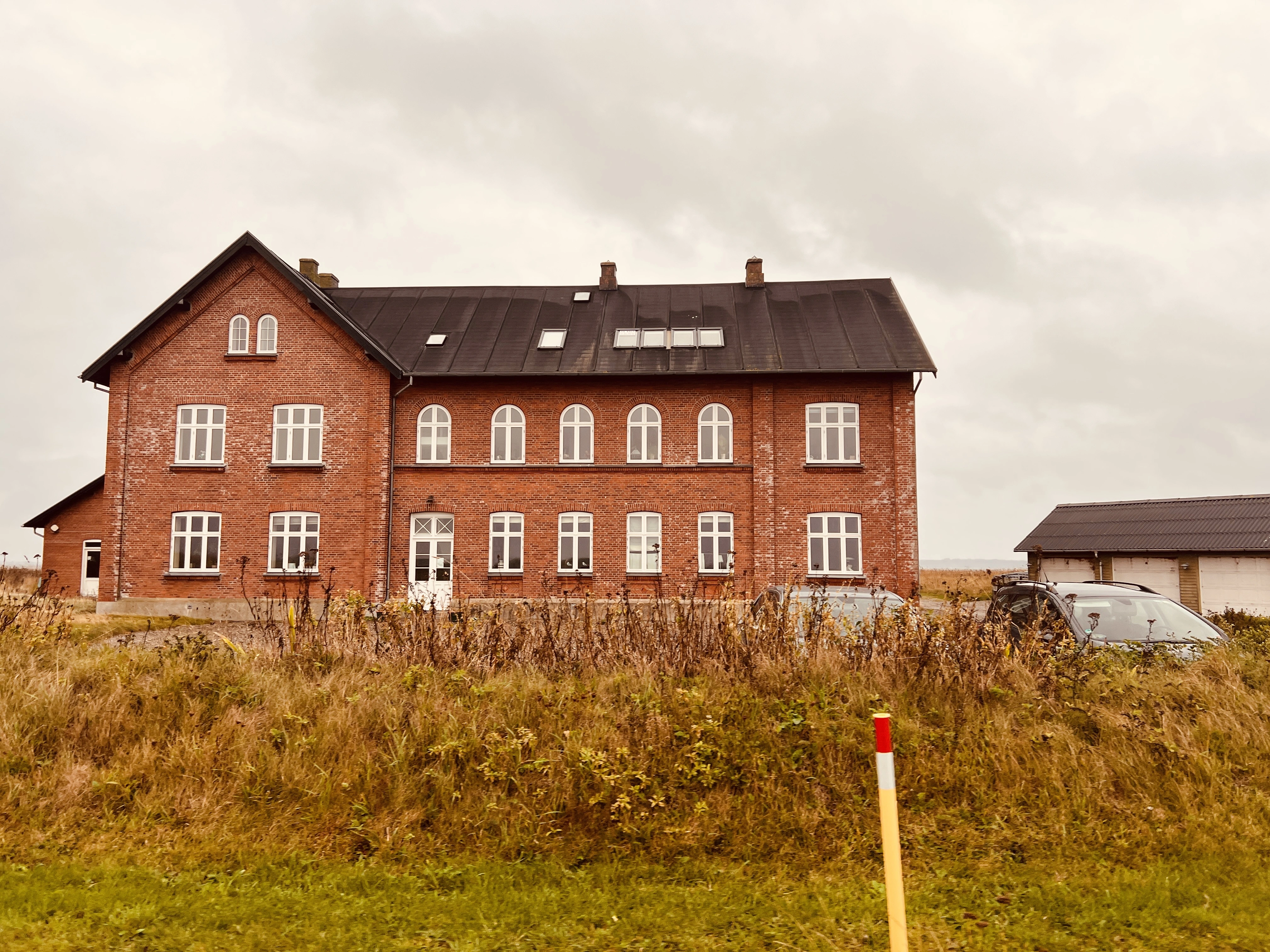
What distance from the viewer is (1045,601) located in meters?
10.5

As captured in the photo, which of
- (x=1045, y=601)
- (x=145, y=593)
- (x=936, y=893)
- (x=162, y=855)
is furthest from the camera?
(x=145, y=593)

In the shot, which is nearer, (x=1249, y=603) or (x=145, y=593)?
(x=145, y=593)

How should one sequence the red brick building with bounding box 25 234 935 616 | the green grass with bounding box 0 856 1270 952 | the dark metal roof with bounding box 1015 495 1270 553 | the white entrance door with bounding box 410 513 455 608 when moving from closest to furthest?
the green grass with bounding box 0 856 1270 952 < the red brick building with bounding box 25 234 935 616 < the white entrance door with bounding box 410 513 455 608 < the dark metal roof with bounding box 1015 495 1270 553

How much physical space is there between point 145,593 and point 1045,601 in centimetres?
2205

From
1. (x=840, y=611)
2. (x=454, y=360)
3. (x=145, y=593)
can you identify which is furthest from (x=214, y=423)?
(x=840, y=611)

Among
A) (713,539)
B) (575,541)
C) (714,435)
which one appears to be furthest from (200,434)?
(713,539)

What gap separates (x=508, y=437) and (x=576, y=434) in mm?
1894

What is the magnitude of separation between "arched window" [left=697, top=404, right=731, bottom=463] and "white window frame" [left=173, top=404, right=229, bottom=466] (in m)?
13.0

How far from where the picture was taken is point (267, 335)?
23859 millimetres

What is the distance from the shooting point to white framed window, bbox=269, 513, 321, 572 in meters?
23.1

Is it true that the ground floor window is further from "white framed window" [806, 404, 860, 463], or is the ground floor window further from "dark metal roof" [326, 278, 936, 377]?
"white framed window" [806, 404, 860, 463]

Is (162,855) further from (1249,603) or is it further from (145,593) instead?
(1249,603)

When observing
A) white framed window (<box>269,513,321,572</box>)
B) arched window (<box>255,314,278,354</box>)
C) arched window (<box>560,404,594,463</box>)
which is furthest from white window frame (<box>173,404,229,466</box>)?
arched window (<box>560,404,594,463</box>)

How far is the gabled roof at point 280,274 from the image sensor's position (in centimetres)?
2323
